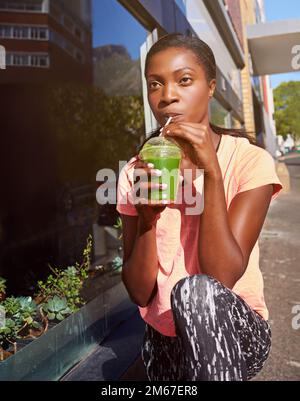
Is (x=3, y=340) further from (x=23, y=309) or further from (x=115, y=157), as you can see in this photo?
(x=115, y=157)

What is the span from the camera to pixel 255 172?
140 cm

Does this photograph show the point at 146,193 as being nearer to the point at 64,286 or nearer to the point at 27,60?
the point at 64,286

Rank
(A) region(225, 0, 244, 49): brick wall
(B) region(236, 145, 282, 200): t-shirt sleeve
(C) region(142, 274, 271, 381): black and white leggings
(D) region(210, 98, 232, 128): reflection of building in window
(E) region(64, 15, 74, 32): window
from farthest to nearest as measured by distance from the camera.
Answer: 1. (A) region(225, 0, 244, 49): brick wall
2. (D) region(210, 98, 232, 128): reflection of building in window
3. (E) region(64, 15, 74, 32): window
4. (B) region(236, 145, 282, 200): t-shirt sleeve
5. (C) region(142, 274, 271, 381): black and white leggings

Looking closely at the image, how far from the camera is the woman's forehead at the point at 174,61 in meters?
1.41

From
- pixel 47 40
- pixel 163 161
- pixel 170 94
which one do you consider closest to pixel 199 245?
pixel 163 161

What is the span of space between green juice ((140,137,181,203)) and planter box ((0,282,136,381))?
4.00ft

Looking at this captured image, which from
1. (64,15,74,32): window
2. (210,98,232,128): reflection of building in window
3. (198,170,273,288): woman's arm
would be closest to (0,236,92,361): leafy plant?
(198,170,273,288): woman's arm

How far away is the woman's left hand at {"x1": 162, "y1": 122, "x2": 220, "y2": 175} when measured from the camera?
1239mm

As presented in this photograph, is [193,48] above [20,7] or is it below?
below

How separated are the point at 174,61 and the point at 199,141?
37cm

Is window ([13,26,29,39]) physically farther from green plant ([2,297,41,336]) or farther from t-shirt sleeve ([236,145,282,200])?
t-shirt sleeve ([236,145,282,200])

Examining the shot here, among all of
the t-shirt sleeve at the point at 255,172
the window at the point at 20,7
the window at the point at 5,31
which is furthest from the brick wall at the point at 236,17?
the t-shirt sleeve at the point at 255,172

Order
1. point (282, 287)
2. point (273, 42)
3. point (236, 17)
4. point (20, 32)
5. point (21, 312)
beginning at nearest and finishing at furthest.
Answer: point (21, 312) → point (20, 32) → point (282, 287) → point (236, 17) → point (273, 42)

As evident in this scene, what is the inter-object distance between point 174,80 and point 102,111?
244cm
